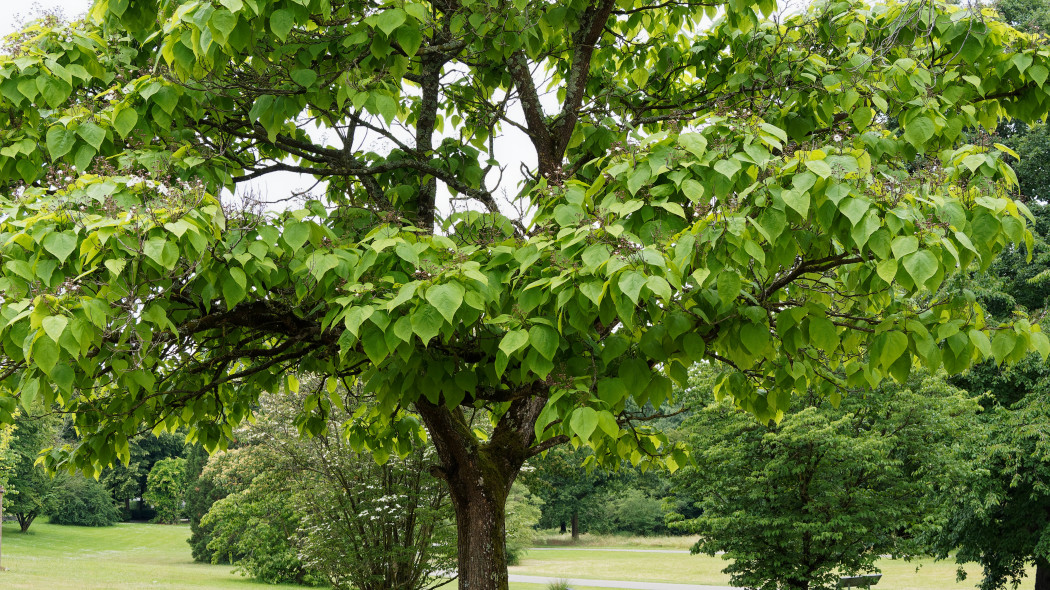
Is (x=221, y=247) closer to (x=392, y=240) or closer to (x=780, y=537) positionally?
(x=392, y=240)

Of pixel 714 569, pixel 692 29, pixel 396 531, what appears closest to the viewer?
pixel 692 29

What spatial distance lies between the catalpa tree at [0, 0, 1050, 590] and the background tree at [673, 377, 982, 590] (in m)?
8.10

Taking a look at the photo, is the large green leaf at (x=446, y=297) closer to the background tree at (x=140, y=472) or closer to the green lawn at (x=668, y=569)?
the green lawn at (x=668, y=569)

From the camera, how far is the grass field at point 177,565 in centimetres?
2223

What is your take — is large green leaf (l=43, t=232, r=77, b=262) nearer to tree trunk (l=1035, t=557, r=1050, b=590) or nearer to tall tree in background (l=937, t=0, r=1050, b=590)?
tall tree in background (l=937, t=0, r=1050, b=590)

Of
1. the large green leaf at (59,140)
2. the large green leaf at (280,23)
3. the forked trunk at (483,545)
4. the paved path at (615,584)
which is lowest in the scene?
the paved path at (615,584)

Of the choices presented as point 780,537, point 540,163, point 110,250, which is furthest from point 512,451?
point 780,537

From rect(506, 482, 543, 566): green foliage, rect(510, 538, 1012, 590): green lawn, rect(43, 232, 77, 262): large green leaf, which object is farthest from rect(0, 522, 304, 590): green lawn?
rect(43, 232, 77, 262): large green leaf

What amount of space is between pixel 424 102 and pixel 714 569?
93.3ft

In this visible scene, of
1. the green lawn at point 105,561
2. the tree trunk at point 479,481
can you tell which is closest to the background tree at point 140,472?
the green lawn at point 105,561

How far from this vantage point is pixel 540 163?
5117 millimetres

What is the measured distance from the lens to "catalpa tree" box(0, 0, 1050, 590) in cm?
290

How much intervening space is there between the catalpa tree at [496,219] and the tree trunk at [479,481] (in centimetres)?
A: 2

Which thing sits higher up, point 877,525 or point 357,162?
point 357,162
